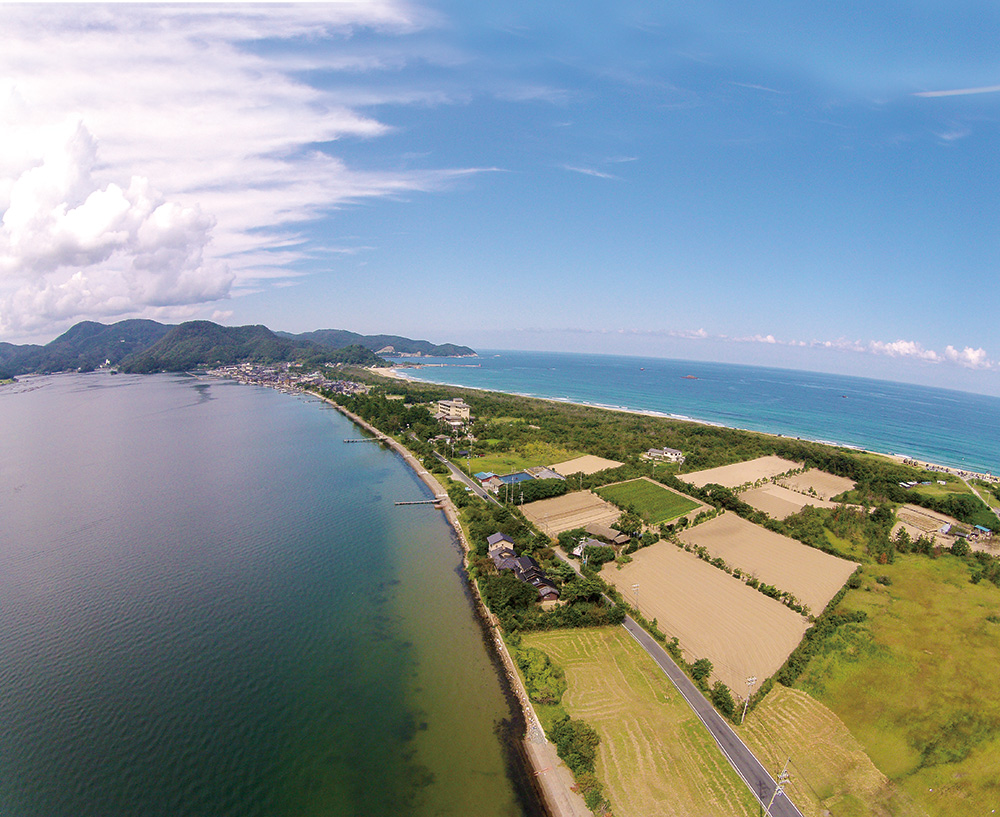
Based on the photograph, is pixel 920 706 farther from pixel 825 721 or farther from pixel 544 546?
pixel 544 546

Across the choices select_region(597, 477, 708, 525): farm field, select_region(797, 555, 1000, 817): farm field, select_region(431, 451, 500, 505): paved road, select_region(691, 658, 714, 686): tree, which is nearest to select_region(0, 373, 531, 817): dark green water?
select_region(431, 451, 500, 505): paved road

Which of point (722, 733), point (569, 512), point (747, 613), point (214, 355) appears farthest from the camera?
point (214, 355)

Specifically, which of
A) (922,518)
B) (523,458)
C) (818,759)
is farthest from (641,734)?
(922,518)

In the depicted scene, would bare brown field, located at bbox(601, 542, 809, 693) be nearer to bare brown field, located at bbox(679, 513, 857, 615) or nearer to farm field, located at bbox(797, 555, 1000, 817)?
farm field, located at bbox(797, 555, 1000, 817)

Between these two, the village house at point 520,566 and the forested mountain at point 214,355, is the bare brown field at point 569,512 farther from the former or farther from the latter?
the forested mountain at point 214,355

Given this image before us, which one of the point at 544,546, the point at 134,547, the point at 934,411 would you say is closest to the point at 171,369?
the point at 134,547

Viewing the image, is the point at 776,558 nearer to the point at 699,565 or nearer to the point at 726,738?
the point at 699,565
